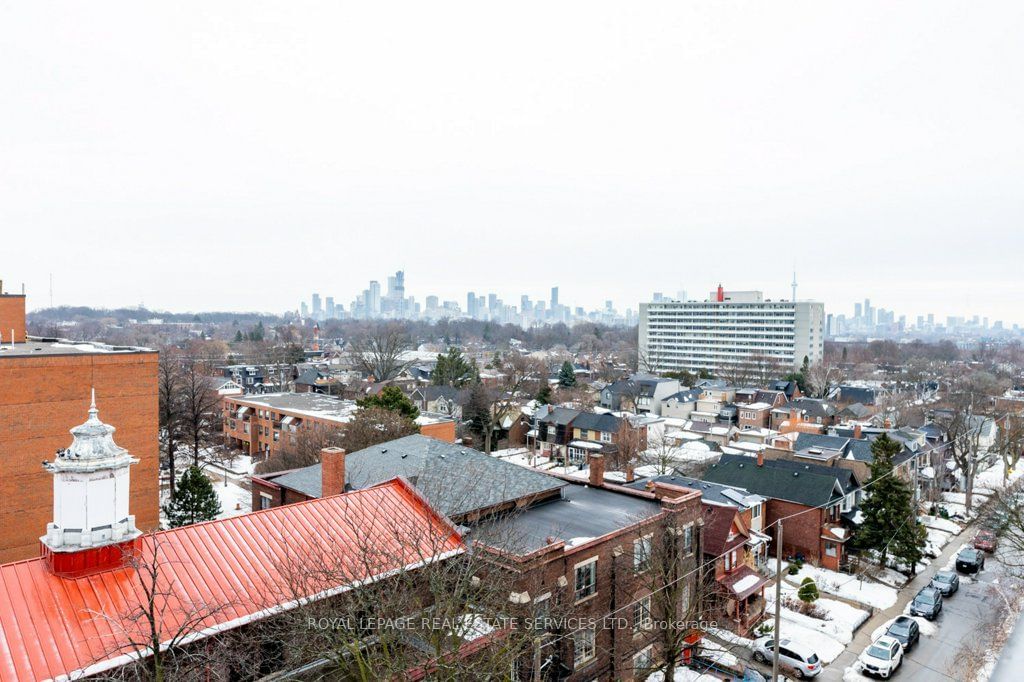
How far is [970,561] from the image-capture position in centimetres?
3077

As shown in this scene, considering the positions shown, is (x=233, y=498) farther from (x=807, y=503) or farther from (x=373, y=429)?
(x=807, y=503)

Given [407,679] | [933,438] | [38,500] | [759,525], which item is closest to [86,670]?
[407,679]

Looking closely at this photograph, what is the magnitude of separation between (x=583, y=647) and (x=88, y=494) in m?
12.8

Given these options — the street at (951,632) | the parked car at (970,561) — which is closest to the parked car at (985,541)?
the street at (951,632)

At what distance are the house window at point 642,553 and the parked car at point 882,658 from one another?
919 centimetres

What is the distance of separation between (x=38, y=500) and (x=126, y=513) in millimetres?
18095

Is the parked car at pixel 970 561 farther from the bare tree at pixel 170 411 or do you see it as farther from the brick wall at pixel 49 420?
the bare tree at pixel 170 411

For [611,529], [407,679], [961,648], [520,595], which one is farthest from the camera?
[961,648]

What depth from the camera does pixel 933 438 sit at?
172 feet

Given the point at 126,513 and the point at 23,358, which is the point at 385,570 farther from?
the point at 23,358

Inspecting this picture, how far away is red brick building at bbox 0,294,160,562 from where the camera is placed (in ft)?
78.2

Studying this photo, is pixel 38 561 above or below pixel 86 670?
above

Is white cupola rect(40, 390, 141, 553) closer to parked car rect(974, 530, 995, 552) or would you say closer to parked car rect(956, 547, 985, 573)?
parked car rect(956, 547, 985, 573)

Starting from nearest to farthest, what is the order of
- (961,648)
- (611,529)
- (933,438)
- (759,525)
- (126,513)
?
(126,513), (611,529), (961,648), (759,525), (933,438)
